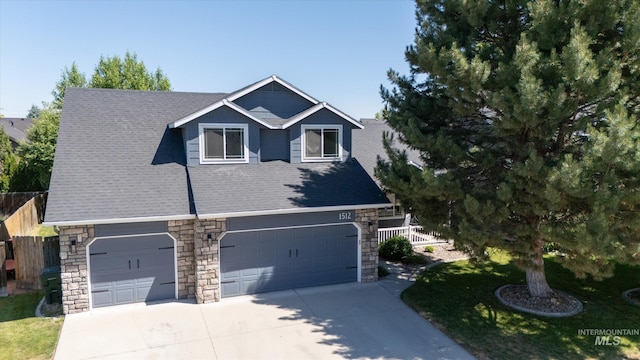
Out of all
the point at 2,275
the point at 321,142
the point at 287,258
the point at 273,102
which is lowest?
the point at 2,275

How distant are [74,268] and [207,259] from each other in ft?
11.2

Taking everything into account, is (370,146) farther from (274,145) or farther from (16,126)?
(16,126)

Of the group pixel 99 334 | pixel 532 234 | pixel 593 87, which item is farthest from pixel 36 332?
pixel 593 87

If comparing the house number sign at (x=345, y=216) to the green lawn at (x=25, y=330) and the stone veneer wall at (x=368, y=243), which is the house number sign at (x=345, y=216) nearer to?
the stone veneer wall at (x=368, y=243)

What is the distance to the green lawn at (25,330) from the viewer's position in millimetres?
8680

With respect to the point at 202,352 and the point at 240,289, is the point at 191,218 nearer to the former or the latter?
the point at 240,289

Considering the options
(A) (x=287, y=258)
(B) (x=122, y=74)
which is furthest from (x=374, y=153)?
(B) (x=122, y=74)

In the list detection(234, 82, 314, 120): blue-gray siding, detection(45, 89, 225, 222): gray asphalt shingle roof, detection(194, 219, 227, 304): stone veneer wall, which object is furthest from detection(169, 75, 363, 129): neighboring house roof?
detection(194, 219, 227, 304): stone veneer wall

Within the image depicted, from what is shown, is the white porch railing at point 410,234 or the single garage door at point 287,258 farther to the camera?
the white porch railing at point 410,234

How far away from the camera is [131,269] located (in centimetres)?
1127

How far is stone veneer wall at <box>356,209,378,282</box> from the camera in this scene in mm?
13227

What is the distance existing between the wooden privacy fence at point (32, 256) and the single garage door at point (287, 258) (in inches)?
215

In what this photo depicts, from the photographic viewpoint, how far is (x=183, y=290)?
11797 mm

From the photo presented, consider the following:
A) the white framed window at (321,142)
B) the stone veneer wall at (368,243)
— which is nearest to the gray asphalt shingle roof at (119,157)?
the white framed window at (321,142)
